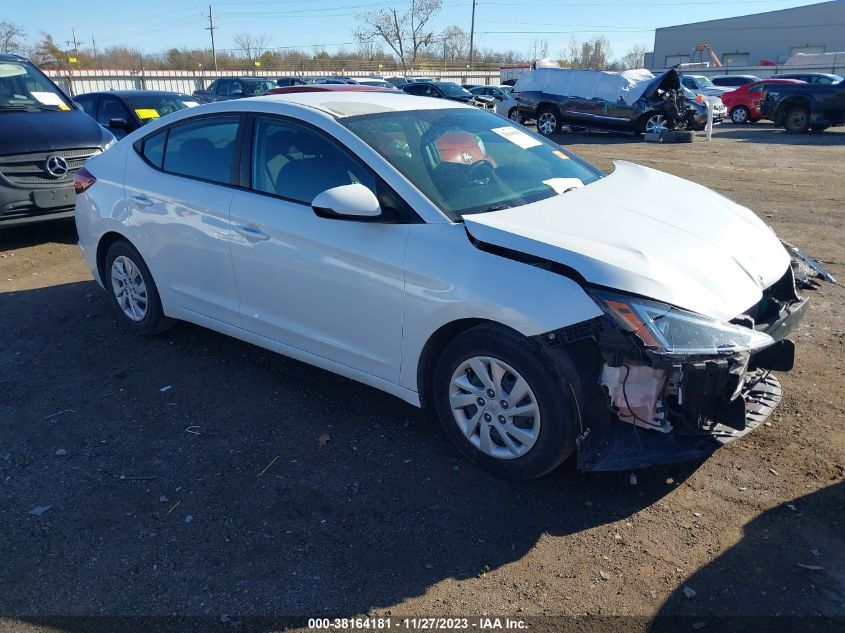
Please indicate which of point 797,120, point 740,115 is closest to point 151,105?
point 797,120

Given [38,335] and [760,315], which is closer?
[760,315]

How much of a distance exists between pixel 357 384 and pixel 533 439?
1573mm

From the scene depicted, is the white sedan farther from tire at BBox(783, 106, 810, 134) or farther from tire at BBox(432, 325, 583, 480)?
tire at BBox(783, 106, 810, 134)

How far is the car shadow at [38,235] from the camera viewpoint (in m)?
8.20

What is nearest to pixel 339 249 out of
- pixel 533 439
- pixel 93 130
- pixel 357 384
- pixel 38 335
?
pixel 357 384

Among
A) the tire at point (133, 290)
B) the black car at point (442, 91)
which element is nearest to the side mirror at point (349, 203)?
the tire at point (133, 290)

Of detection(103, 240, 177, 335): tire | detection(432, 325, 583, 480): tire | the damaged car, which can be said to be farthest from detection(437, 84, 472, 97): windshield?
detection(432, 325, 583, 480): tire

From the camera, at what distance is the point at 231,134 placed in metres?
4.40

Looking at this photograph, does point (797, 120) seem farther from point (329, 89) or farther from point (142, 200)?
Answer: point (142, 200)

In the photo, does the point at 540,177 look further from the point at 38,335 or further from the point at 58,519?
the point at 38,335

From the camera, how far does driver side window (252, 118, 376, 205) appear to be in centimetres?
383

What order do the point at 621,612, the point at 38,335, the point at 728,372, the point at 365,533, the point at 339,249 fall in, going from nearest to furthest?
the point at 621,612
the point at 728,372
the point at 365,533
the point at 339,249
the point at 38,335

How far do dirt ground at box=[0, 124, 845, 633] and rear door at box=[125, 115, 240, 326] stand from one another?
560 mm

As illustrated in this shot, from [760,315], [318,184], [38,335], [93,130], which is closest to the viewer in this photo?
[760,315]
